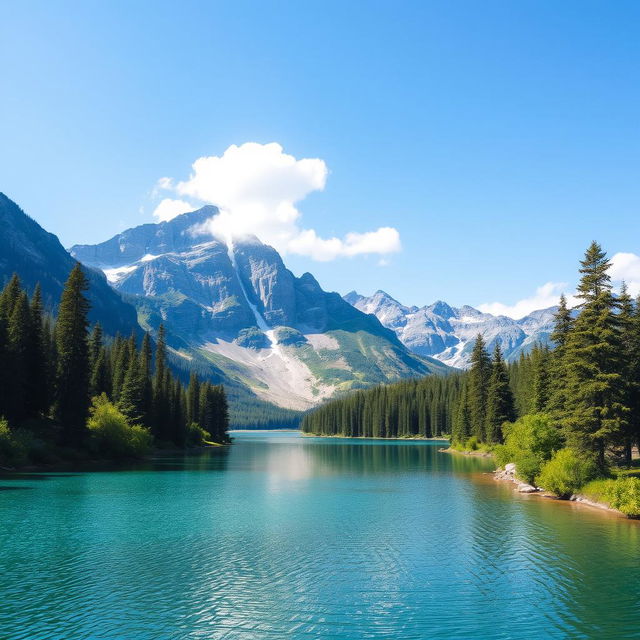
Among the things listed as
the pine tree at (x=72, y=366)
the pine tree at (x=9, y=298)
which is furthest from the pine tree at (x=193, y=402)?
the pine tree at (x=72, y=366)

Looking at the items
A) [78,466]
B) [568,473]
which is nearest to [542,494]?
[568,473]

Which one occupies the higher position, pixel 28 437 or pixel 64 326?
pixel 64 326

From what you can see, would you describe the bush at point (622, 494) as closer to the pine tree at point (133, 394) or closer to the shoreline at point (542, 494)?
the shoreline at point (542, 494)

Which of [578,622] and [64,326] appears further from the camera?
[64,326]

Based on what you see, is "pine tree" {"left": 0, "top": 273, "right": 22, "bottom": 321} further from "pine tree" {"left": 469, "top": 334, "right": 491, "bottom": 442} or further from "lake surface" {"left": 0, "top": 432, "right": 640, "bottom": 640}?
"pine tree" {"left": 469, "top": 334, "right": 491, "bottom": 442}

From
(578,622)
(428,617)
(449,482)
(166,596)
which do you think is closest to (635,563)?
(578,622)

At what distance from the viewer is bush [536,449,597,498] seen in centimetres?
5481

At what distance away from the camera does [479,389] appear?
128250mm

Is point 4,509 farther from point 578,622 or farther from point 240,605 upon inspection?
point 578,622

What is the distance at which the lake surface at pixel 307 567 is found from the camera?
2203 cm

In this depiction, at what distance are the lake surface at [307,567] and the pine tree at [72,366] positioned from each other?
26.4m

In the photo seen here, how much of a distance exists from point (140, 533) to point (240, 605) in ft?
54.7

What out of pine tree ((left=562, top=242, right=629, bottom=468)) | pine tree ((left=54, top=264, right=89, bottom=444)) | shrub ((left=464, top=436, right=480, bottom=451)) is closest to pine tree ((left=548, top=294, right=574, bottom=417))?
pine tree ((left=562, top=242, right=629, bottom=468))

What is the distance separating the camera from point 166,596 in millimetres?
24828
